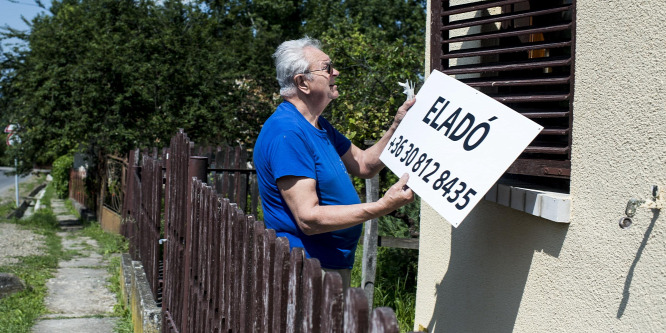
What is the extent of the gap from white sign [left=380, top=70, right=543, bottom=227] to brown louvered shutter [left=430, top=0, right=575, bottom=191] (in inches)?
11.1

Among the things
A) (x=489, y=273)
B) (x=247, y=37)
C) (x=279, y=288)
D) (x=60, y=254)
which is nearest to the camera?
(x=279, y=288)

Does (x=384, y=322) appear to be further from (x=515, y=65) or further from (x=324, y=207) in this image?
(x=515, y=65)

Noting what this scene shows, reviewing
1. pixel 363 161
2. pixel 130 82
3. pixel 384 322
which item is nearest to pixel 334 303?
pixel 384 322

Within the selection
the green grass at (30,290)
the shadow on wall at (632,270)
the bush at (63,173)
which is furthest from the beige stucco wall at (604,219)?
the bush at (63,173)

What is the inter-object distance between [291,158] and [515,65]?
0.92 metres

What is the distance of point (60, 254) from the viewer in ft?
32.4

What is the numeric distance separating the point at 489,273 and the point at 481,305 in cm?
17

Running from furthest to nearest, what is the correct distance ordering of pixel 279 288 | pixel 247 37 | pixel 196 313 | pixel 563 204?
1. pixel 247 37
2. pixel 196 313
3. pixel 563 204
4. pixel 279 288

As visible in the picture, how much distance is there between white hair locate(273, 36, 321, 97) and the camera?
276 centimetres

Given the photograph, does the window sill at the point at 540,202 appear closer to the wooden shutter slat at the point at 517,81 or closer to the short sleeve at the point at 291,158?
the wooden shutter slat at the point at 517,81

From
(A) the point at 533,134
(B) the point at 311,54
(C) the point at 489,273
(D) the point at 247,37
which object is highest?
(D) the point at 247,37

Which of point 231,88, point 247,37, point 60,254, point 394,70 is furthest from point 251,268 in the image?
point 247,37

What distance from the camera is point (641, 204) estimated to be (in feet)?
5.96

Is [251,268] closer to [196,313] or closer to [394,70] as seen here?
[196,313]
